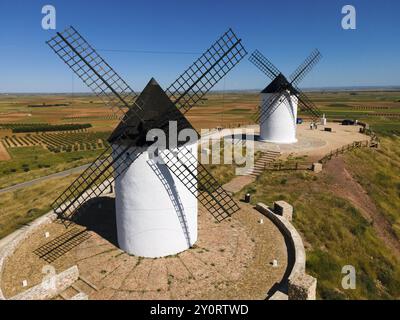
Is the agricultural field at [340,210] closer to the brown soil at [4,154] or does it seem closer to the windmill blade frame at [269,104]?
the windmill blade frame at [269,104]

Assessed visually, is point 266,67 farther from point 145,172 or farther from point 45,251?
point 45,251

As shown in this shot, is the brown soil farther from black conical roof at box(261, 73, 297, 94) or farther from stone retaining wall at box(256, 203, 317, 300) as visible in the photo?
stone retaining wall at box(256, 203, 317, 300)

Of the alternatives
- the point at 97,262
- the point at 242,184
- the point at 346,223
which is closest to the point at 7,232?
the point at 97,262

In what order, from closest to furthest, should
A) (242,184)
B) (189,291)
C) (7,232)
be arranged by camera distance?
(189,291) < (7,232) < (242,184)

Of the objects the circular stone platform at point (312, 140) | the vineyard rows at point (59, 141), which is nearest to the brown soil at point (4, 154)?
the vineyard rows at point (59, 141)

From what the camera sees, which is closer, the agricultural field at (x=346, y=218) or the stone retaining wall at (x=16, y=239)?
the stone retaining wall at (x=16, y=239)

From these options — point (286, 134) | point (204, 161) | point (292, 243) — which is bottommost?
point (292, 243)

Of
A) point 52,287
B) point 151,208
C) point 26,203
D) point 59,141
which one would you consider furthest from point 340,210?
point 59,141
